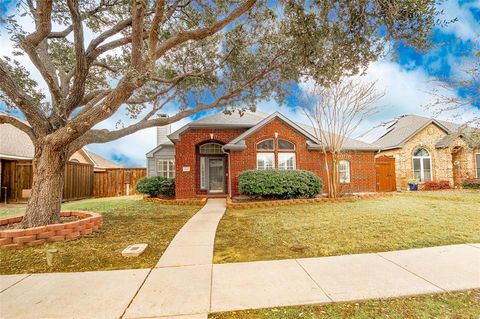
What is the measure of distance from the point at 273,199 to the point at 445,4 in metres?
8.94

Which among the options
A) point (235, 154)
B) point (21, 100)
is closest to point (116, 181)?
point (235, 154)

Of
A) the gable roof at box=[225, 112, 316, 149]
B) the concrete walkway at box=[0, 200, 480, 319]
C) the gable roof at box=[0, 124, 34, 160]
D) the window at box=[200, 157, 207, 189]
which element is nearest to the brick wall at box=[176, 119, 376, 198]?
the gable roof at box=[225, 112, 316, 149]

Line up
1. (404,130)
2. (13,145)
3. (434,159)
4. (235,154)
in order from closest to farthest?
(235,154), (13,145), (434,159), (404,130)

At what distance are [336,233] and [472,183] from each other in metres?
19.1

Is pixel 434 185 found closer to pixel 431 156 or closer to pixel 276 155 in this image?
pixel 431 156

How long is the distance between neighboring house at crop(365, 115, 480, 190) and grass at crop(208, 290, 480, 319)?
1846cm

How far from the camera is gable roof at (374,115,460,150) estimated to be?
18.9m

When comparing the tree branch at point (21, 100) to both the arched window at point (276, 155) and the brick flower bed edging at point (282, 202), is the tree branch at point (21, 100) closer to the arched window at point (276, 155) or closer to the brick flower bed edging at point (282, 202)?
the brick flower bed edging at point (282, 202)

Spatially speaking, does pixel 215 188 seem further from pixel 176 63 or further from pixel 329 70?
pixel 329 70

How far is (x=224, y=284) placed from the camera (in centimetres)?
329

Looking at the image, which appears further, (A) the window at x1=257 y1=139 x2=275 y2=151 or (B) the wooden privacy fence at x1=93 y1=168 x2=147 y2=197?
(B) the wooden privacy fence at x1=93 y1=168 x2=147 y2=197

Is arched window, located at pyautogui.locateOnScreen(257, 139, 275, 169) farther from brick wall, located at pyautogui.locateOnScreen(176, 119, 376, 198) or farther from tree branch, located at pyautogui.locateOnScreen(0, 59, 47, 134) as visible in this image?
tree branch, located at pyautogui.locateOnScreen(0, 59, 47, 134)

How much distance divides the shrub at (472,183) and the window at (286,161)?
14.3 meters

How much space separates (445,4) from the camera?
4973 millimetres
